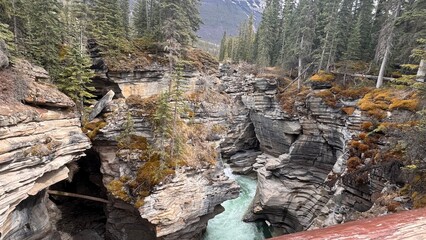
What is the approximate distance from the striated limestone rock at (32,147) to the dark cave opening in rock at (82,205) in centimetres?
435

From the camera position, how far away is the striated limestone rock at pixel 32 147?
442 inches

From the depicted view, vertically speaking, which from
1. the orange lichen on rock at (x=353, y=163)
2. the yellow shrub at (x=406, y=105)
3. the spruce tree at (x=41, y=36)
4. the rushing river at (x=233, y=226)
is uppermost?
the spruce tree at (x=41, y=36)

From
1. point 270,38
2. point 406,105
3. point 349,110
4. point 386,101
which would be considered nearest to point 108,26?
point 349,110

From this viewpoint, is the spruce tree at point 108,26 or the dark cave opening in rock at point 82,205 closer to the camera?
the dark cave opening in rock at point 82,205

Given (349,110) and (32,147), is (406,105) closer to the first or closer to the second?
(349,110)

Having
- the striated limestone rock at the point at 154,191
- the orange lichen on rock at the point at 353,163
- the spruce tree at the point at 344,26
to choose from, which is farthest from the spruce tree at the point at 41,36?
the spruce tree at the point at 344,26

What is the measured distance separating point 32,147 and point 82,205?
40.1ft

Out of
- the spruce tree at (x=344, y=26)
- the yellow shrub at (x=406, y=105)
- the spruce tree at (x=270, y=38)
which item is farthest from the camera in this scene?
the spruce tree at (x=270, y=38)

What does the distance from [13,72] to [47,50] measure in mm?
7023

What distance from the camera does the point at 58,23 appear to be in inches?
967

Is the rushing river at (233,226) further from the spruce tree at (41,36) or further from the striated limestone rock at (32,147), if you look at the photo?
the spruce tree at (41,36)

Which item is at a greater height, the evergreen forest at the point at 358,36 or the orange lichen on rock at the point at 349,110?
the evergreen forest at the point at 358,36

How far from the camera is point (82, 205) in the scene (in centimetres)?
2250

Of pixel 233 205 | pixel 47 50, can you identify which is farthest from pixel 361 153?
pixel 47 50
